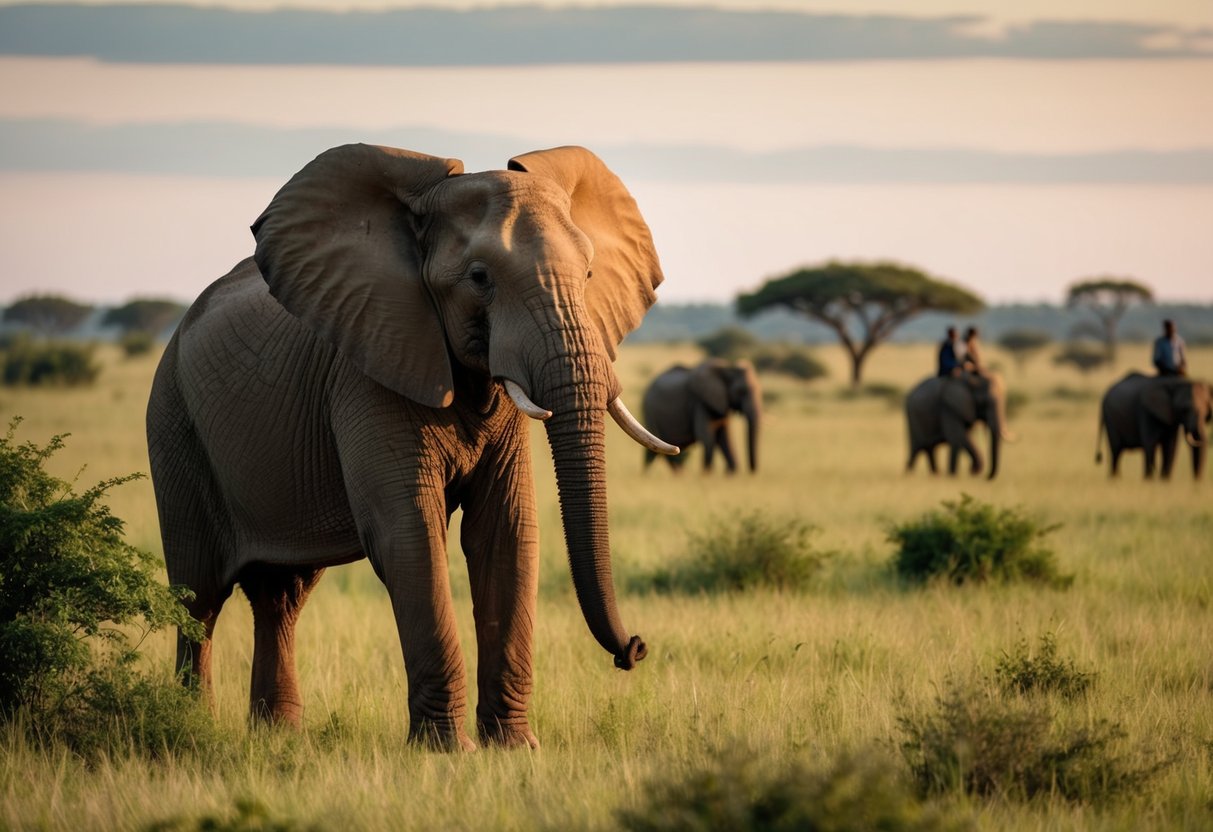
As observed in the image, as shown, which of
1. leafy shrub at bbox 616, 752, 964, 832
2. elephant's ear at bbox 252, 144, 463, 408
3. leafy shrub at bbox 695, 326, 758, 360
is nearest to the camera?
leafy shrub at bbox 616, 752, 964, 832

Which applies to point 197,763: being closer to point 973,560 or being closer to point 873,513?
point 973,560

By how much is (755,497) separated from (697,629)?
9063 millimetres

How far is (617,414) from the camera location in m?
6.29

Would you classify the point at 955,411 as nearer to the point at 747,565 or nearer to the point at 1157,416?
the point at 1157,416

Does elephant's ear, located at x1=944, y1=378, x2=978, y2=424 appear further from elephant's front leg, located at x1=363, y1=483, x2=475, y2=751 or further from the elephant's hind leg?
elephant's front leg, located at x1=363, y1=483, x2=475, y2=751

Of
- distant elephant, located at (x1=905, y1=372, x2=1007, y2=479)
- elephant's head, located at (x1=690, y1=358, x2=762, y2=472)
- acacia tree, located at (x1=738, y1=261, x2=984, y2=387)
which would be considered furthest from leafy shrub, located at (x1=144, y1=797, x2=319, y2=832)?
acacia tree, located at (x1=738, y1=261, x2=984, y2=387)

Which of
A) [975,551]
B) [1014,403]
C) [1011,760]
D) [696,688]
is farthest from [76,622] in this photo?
[1014,403]

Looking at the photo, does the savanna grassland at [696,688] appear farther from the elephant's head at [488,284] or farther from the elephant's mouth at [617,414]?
the elephant's mouth at [617,414]

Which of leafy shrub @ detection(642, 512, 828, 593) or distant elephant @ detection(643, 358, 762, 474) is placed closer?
leafy shrub @ detection(642, 512, 828, 593)

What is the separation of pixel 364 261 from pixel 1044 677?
3563 millimetres

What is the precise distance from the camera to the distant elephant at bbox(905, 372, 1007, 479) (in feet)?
72.9

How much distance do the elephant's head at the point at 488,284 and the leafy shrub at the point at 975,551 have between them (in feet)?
17.4

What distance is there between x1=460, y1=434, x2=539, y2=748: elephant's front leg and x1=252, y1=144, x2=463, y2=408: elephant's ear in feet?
1.91

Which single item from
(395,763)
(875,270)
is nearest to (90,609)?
(395,763)
